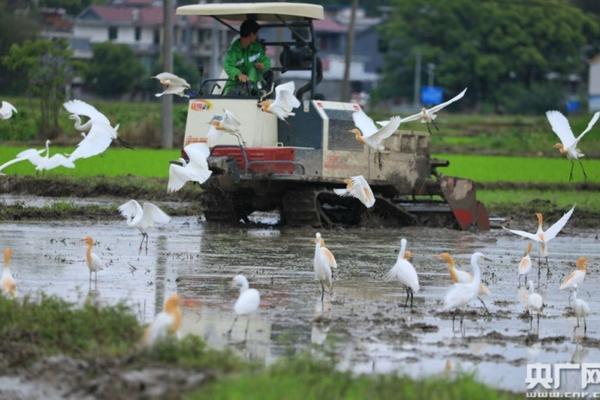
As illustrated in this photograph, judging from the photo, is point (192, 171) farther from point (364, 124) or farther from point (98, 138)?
point (364, 124)

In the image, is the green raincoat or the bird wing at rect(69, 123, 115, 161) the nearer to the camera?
the bird wing at rect(69, 123, 115, 161)

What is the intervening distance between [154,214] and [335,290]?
2745 mm

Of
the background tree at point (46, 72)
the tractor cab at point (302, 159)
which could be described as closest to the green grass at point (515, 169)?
the tractor cab at point (302, 159)

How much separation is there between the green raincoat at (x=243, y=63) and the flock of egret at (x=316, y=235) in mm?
735

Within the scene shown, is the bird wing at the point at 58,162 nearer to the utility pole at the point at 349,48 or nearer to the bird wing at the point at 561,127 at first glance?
the bird wing at the point at 561,127

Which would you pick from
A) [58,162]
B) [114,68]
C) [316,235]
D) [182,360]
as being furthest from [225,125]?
[114,68]

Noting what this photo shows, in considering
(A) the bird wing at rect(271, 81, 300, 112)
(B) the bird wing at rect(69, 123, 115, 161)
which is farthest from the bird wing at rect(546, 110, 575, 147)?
(B) the bird wing at rect(69, 123, 115, 161)

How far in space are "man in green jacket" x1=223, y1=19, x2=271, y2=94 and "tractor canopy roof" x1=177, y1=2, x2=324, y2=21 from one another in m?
0.40

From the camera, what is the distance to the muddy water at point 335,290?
10.1 meters

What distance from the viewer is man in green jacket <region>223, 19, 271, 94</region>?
1905 cm

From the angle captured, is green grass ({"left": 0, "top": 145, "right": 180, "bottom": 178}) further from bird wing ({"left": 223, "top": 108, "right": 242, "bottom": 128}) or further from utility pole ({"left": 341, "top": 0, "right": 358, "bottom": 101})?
utility pole ({"left": 341, "top": 0, "right": 358, "bottom": 101})

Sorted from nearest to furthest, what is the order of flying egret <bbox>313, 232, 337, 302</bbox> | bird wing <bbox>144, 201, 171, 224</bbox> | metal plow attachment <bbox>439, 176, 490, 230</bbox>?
flying egret <bbox>313, 232, 337, 302</bbox> → bird wing <bbox>144, 201, 171, 224</bbox> → metal plow attachment <bbox>439, 176, 490, 230</bbox>

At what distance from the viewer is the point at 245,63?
19.2 m

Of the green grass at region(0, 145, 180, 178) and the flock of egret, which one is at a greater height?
the flock of egret
